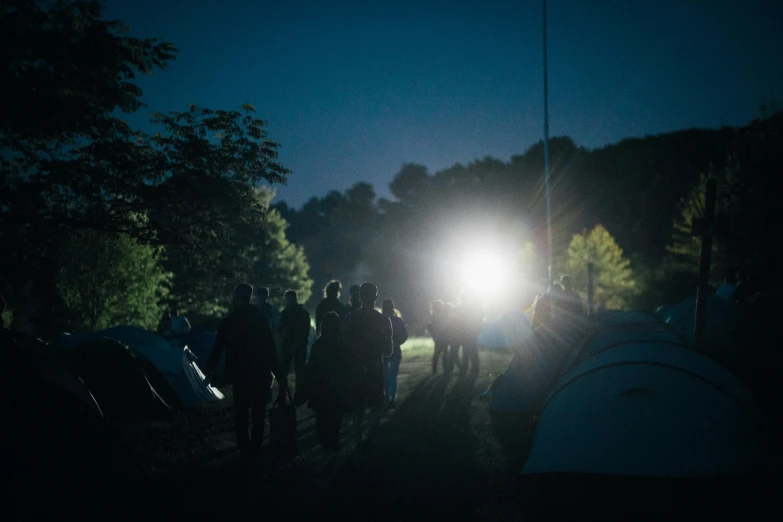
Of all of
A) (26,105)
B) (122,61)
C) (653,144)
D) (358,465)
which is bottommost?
(358,465)

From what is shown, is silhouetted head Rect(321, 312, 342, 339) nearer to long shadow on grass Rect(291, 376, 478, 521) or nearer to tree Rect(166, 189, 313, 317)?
long shadow on grass Rect(291, 376, 478, 521)

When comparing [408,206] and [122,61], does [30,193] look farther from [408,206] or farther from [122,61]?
[408,206]

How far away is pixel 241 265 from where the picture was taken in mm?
35125

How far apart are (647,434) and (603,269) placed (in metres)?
52.7

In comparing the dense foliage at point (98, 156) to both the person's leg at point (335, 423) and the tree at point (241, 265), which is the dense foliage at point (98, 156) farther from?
the person's leg at point (335, 423)

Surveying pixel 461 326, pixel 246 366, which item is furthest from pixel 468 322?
pixel 246 366

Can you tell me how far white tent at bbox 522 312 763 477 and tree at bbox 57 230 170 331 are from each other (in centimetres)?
2439

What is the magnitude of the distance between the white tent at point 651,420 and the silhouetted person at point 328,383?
2.45 m

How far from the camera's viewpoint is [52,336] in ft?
55.5

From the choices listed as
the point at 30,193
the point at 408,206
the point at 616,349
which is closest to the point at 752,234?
the point at 616,349

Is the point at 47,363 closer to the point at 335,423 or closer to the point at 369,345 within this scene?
the point at 335,423

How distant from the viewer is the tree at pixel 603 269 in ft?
173

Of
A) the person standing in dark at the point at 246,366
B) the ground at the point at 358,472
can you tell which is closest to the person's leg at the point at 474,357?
the ground at the point at 358,472

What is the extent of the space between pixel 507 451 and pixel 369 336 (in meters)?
2.46
